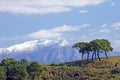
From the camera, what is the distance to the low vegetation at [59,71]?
595 ft

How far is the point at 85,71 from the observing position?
187 m

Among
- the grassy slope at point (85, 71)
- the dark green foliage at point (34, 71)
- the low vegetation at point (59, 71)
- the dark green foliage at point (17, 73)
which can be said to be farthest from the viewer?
the dark green foliage at point (34, 71)

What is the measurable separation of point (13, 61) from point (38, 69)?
18764mm

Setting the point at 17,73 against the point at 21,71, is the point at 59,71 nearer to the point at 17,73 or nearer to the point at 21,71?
the point at 21,71

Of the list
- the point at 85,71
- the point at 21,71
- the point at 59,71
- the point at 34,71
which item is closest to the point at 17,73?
the point at 21,71

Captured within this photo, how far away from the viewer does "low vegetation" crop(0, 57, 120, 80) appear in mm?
181375

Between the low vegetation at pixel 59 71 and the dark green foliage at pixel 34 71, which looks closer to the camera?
the low vegetation at pixel 59 71

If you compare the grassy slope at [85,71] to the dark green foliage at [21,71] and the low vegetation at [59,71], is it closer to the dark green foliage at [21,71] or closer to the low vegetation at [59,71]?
the low vegetation at [59,71]

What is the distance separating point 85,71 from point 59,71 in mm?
11880

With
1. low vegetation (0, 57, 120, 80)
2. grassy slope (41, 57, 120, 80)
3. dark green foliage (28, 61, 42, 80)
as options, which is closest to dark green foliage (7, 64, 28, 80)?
low vegetation (0, 57, 120, 80)

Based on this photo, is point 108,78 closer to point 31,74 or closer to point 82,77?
point 82,77

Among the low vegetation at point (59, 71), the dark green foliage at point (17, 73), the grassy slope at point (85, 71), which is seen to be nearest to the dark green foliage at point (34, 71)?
the low vegetation at point (59, 71)

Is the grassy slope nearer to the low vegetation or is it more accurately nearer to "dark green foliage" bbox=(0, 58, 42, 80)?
the low vegetation

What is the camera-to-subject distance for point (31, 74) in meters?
185
